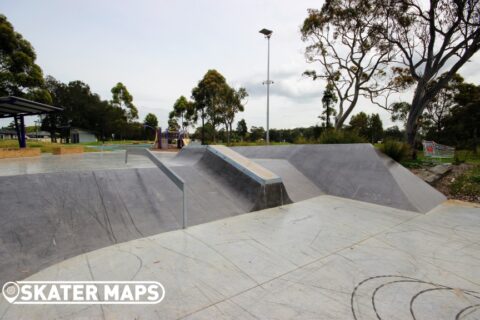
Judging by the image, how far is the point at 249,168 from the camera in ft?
20.6

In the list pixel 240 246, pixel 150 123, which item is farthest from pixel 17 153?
pixel 150 123

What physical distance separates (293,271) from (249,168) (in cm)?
371

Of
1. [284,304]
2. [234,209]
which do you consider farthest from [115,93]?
[284,304]

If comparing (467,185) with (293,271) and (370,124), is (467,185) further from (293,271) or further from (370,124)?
(370,124)

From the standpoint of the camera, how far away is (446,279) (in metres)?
2.63

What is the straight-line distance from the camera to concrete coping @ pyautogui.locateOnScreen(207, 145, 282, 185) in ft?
18.8

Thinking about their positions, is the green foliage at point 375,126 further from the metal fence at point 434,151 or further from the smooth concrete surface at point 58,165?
the smooth concrete surface at point 58,165

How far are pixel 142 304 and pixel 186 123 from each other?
48.6m

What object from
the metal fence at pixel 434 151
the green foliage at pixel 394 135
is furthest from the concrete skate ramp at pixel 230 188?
the metal fence at pixel 434 151

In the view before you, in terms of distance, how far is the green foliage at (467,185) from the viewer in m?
6.82

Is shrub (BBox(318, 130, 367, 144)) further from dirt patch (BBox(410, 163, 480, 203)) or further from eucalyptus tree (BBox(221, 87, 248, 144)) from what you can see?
eucalyptus tree (BBox(221, 87, 248, 144))

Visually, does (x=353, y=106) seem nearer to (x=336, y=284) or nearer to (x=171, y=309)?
(x=336, y=284)

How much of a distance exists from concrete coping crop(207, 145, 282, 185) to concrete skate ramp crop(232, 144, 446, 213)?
93cm

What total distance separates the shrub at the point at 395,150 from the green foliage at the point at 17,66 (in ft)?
78.4
